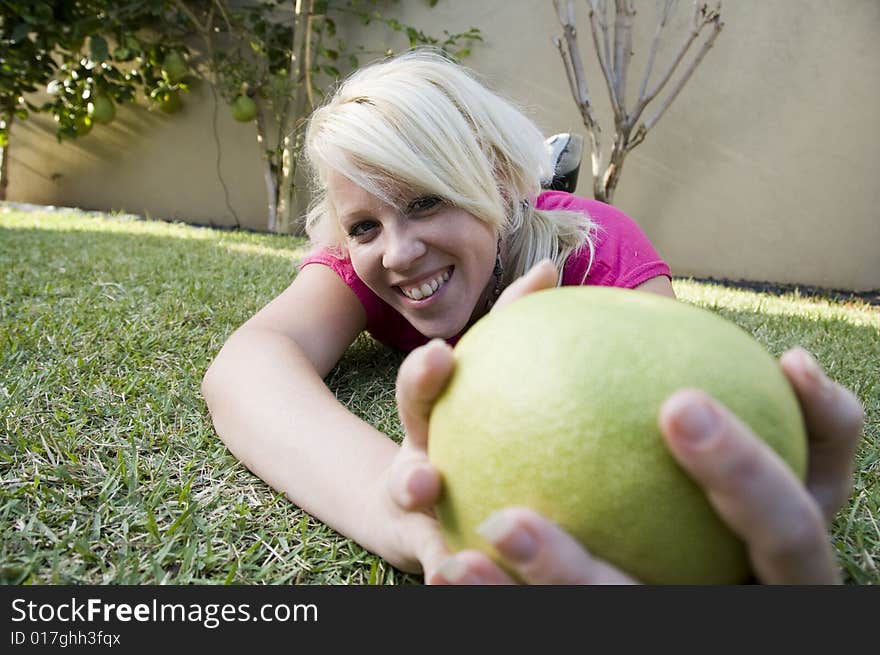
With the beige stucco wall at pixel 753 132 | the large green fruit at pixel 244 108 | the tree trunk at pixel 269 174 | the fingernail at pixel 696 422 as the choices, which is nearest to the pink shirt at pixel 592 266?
the fingernail at pixel 696 422

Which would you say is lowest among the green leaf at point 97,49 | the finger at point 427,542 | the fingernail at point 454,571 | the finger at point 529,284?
the green leaf at point 97,49

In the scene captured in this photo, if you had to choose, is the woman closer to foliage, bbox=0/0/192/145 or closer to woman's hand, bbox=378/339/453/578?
woman's hand, bbox=378/339/453/578

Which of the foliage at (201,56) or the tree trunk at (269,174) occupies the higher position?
the foliage at (201,56)

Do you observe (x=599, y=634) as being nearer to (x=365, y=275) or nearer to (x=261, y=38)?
(x=365, y=275)

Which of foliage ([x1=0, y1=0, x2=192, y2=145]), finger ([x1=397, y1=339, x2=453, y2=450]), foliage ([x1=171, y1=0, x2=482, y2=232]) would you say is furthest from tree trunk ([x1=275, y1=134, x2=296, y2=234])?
finger ([x1=397, y1=339, x2=453, y2=450])

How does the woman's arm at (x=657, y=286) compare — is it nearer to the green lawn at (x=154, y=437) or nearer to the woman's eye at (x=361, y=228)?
the green lawn at (x=154, y=437)

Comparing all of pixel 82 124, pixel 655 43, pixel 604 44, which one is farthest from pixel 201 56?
pixel 655 43

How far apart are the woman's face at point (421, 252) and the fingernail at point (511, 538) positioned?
102 cm

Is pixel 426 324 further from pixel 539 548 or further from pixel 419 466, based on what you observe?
pixel 539 548

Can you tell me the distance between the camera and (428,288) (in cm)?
170

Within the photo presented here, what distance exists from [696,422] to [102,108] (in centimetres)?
800

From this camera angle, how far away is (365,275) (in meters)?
1.74

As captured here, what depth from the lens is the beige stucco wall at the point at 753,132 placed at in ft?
17.9

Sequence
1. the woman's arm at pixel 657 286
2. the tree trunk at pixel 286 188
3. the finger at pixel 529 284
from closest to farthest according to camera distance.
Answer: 1. the finger at pixel 529 284
2. the woman's arm at pixel 657 286
3. the tree trunk at pixel 286 188
